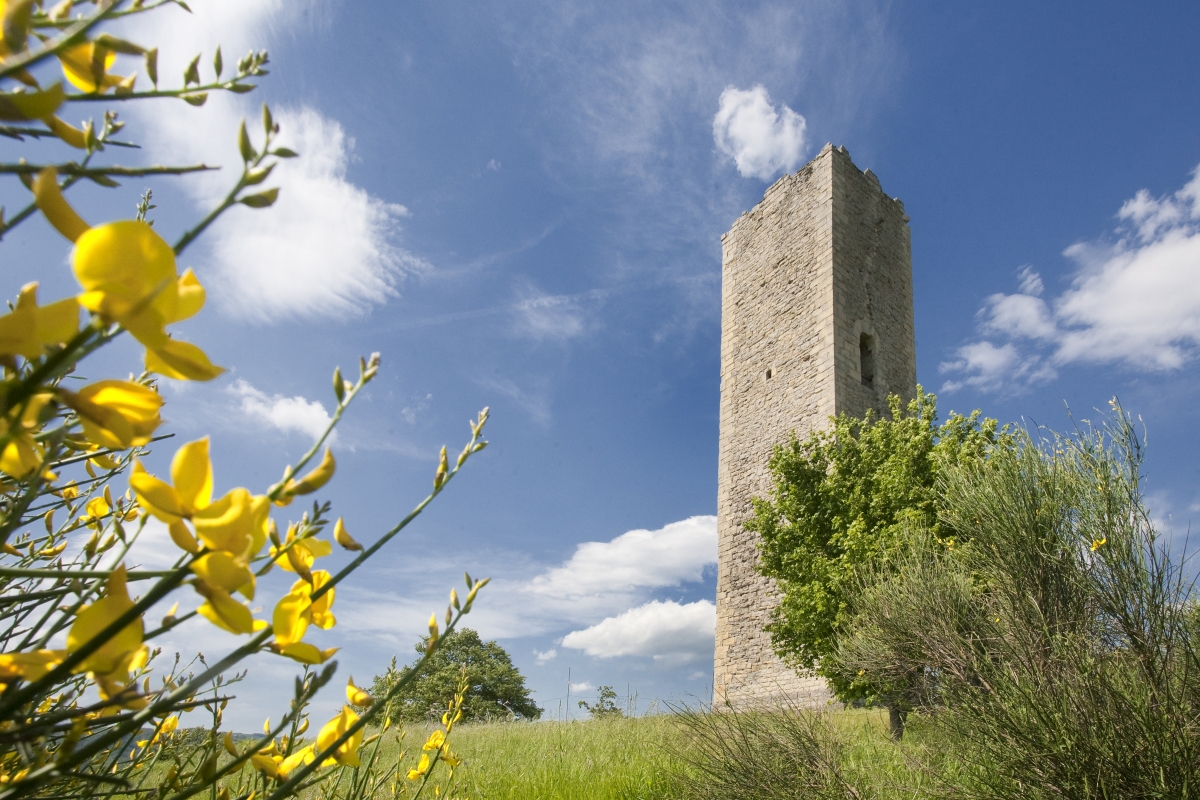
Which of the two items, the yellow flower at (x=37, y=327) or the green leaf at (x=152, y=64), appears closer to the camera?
the yellow flower at (x=37, y=327)

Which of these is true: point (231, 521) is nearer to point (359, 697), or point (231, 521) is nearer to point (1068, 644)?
point (359, 697)

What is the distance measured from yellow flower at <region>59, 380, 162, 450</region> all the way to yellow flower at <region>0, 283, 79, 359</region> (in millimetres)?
34

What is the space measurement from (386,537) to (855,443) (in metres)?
10.7

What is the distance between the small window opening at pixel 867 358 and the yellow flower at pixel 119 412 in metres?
13.7

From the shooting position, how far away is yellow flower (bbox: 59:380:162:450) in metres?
0.37

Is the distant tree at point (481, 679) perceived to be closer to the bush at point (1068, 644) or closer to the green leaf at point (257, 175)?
the bush at point (1068, 644)

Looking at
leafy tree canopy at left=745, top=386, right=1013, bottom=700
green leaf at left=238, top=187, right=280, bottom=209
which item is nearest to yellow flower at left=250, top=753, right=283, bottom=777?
green leaf at left=238, top=187, right=280, bottom=209

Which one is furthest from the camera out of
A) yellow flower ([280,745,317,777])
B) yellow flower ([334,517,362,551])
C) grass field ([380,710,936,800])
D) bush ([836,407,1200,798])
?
grass field ([380,710,936,800])

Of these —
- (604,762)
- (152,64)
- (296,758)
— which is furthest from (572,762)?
(152,64)

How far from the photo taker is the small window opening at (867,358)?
13.0 meters

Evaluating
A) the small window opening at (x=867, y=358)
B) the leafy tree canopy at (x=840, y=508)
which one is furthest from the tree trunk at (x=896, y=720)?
the small window opening at (x=867, y=358)

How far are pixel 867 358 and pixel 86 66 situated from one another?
14108 millimetres

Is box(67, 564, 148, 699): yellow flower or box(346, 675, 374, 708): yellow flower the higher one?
box(67, 564, 148, 699): yellow flower

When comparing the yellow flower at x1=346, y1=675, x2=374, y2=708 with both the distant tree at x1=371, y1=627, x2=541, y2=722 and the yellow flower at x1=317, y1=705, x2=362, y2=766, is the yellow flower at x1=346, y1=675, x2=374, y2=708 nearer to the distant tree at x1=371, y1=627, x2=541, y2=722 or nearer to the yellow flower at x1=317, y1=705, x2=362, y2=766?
the yellow flower at x1=317, y1=705, x2=362, y2=766
